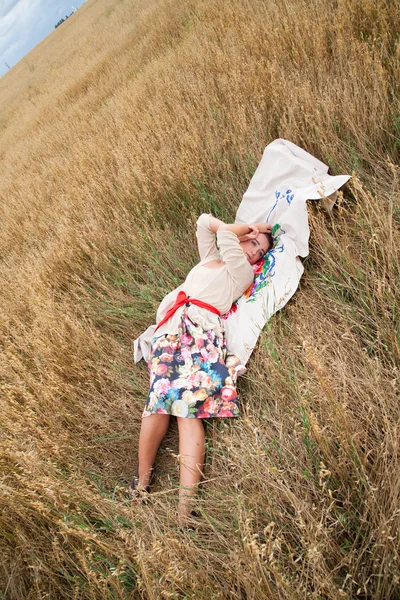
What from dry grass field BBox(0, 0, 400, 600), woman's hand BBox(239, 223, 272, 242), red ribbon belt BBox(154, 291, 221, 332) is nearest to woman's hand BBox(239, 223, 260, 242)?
woman's hand BBox(239, 223, 272, 242)

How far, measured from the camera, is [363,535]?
1104 millimetres

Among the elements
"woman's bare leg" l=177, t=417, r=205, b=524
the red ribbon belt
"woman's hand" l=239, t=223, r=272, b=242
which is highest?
the red ribbon belt

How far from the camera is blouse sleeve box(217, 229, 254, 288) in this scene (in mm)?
2365

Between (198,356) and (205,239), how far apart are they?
953mm

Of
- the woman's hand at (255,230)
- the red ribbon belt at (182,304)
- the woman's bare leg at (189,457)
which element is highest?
the red ribbon belt at (182,304)

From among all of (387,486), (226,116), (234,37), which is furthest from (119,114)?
(387,486)

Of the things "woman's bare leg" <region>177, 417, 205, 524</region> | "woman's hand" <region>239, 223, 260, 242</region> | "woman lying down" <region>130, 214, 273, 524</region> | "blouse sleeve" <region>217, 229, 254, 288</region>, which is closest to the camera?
"woman's bare leg" <region>177, 417, 205, 524</region>

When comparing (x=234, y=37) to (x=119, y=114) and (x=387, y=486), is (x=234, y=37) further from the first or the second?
(x=387, y=486)

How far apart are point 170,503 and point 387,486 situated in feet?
3.09

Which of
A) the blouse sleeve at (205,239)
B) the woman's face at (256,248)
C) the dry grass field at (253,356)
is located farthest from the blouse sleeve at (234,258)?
the dry grass field at (253,356)

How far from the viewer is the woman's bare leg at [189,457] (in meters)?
1.50

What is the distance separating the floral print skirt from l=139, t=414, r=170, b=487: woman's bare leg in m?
0.05

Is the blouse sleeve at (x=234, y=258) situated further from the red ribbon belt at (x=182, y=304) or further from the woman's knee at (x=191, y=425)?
the woman's knee at (x=191, y=425)

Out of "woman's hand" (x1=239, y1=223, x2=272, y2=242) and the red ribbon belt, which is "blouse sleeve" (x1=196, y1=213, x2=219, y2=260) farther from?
the red ribbon belt
